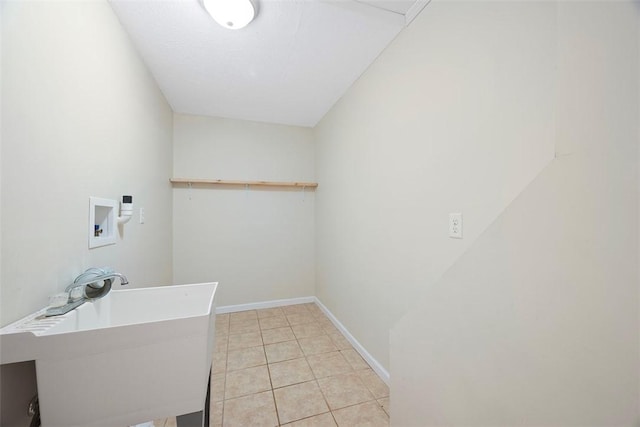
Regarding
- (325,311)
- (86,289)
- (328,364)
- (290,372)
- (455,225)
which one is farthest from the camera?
(325,311)

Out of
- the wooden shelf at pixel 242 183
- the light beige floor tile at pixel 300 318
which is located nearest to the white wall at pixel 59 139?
the wooden shelf at pixel 242 183

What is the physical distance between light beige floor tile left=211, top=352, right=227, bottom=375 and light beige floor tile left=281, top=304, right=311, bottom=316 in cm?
101

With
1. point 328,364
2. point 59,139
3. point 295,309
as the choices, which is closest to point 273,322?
point 295,309

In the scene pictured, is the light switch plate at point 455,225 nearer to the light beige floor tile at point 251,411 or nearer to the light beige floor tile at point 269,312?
the light beige floor tile at point 251,411

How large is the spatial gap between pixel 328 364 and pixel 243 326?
1.15 meters

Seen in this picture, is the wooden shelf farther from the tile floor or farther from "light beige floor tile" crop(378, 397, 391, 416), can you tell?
"light beige floor tile" crop(378, 397, 391, 416)

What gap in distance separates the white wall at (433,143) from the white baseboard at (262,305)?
0.99 metres

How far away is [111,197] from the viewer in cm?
142

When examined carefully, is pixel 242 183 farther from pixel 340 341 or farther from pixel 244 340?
pixel 340 341

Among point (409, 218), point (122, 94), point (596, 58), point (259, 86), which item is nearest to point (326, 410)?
point (409, 218)

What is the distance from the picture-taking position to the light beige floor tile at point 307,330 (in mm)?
2506

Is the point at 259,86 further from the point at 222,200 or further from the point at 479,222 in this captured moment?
the point at 479,222

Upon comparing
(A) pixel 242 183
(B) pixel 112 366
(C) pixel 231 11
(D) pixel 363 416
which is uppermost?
(C) pixel 231 11

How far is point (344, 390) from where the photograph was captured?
5.69 ft
